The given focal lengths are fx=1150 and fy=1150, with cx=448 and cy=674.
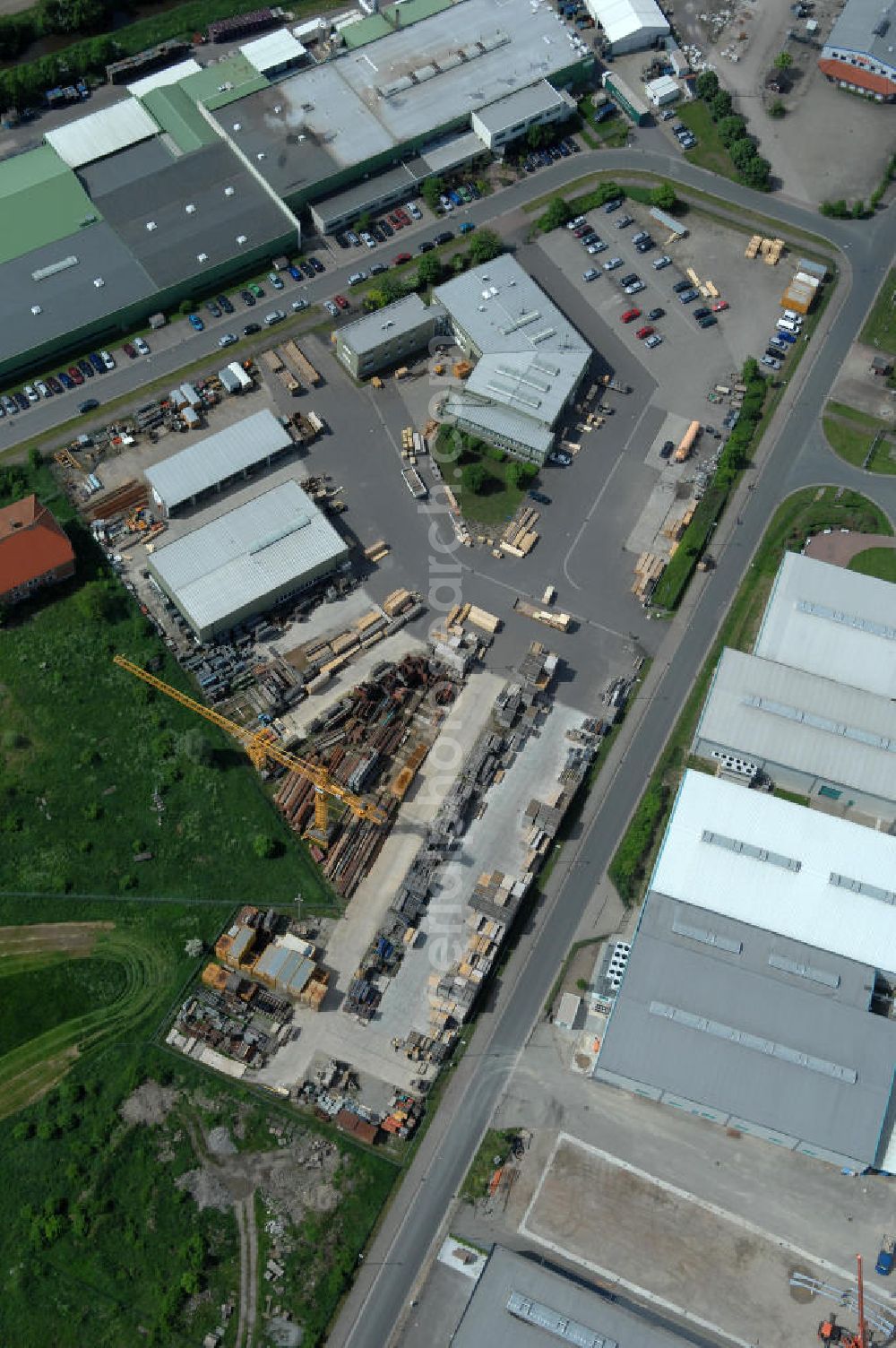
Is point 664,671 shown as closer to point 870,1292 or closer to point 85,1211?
point 870,1292

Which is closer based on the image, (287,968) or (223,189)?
(287,968)

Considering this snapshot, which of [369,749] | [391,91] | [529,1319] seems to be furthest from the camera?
[391,91]

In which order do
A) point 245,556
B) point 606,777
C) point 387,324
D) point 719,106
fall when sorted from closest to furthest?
1. point 606,777
2. point 245,556
3. point 387,324
4. point 719,106

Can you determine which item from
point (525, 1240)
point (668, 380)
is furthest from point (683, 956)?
point (668, 380)

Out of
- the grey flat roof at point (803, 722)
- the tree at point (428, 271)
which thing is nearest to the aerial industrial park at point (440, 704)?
the grey flat roof at point (803, 722)

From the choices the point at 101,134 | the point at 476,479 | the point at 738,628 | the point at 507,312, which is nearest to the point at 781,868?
the point at 738,628

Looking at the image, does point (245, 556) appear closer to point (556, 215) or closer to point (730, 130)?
point (556, 215)

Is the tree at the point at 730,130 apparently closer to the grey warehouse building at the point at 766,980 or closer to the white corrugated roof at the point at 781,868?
the grey warehouse building at the point at 766,980
